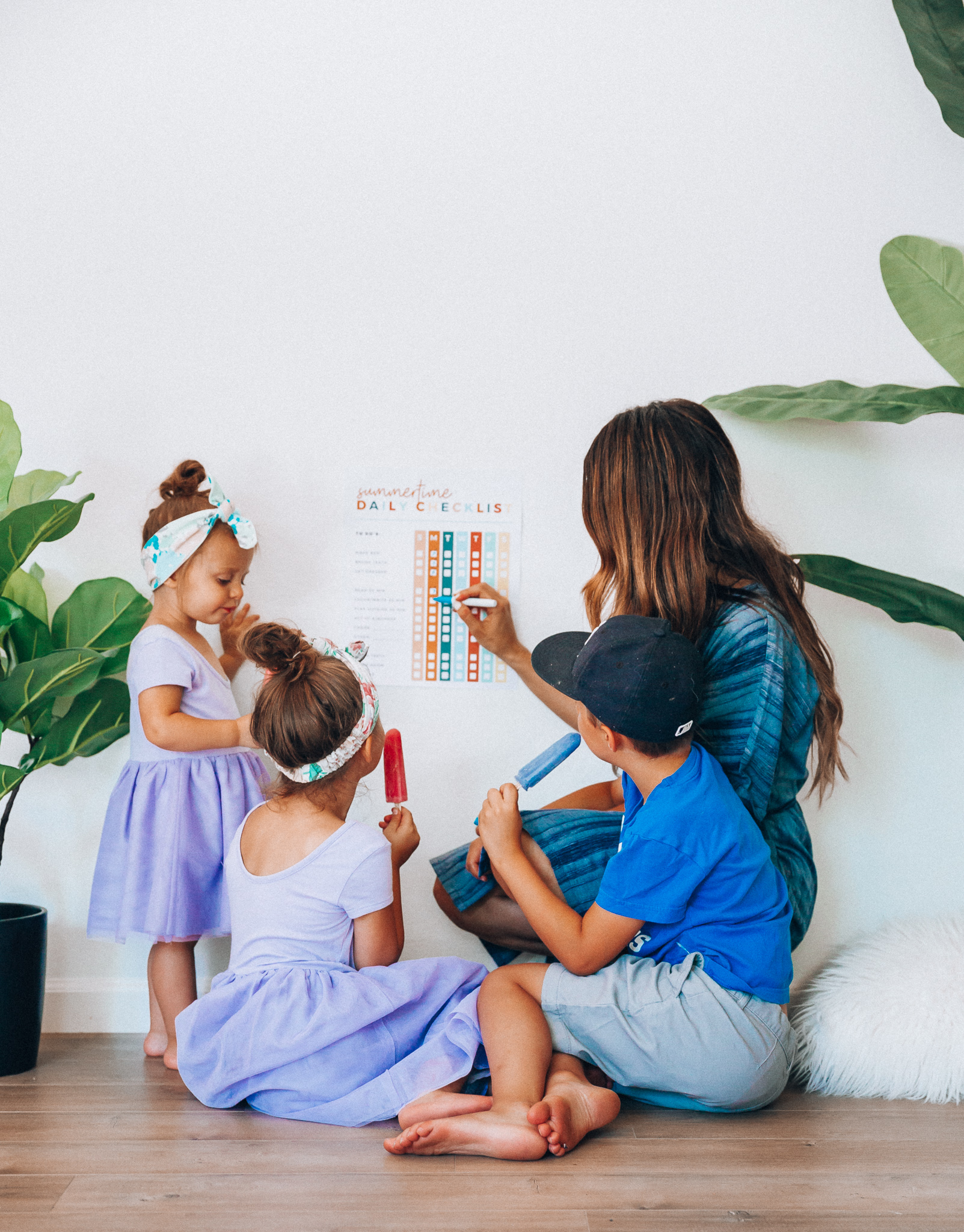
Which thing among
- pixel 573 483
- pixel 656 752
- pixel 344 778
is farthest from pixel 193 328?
pixel 656 752

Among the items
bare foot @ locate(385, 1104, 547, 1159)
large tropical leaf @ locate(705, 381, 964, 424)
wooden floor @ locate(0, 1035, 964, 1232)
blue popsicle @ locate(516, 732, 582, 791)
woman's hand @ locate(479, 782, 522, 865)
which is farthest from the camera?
large tropical leaf @ locate(705, 381, 964, 424)

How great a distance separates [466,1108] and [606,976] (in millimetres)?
247

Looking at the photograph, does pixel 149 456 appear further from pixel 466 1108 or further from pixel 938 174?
pixel 938 174

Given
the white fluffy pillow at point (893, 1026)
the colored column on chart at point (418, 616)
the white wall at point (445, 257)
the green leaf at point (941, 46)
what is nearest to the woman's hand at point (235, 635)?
the white wall at point (445, 257)

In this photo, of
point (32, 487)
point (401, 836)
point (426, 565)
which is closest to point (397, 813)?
point (401, 836)

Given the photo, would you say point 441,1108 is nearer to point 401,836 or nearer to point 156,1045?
point 401,836

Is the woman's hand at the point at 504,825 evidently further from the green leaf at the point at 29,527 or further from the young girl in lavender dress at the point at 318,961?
the green leaf at the point at 29,527

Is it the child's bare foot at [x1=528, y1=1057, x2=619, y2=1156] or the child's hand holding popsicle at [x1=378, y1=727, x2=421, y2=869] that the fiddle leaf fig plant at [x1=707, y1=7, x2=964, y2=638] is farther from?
the child's bare foot at [x1=528, y1=1057, x2=619, y2=1156]

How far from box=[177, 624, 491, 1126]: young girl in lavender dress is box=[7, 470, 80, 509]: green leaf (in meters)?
0.47

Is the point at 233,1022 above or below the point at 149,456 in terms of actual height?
below

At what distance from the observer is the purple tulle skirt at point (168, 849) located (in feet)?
5.22

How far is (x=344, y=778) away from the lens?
1.46 m

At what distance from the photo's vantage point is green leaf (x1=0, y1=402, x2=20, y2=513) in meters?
1.49

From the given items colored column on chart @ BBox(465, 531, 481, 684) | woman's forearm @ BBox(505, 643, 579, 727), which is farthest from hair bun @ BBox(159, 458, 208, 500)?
woman's forearm @ BBox(505, 643, 579, 727)
